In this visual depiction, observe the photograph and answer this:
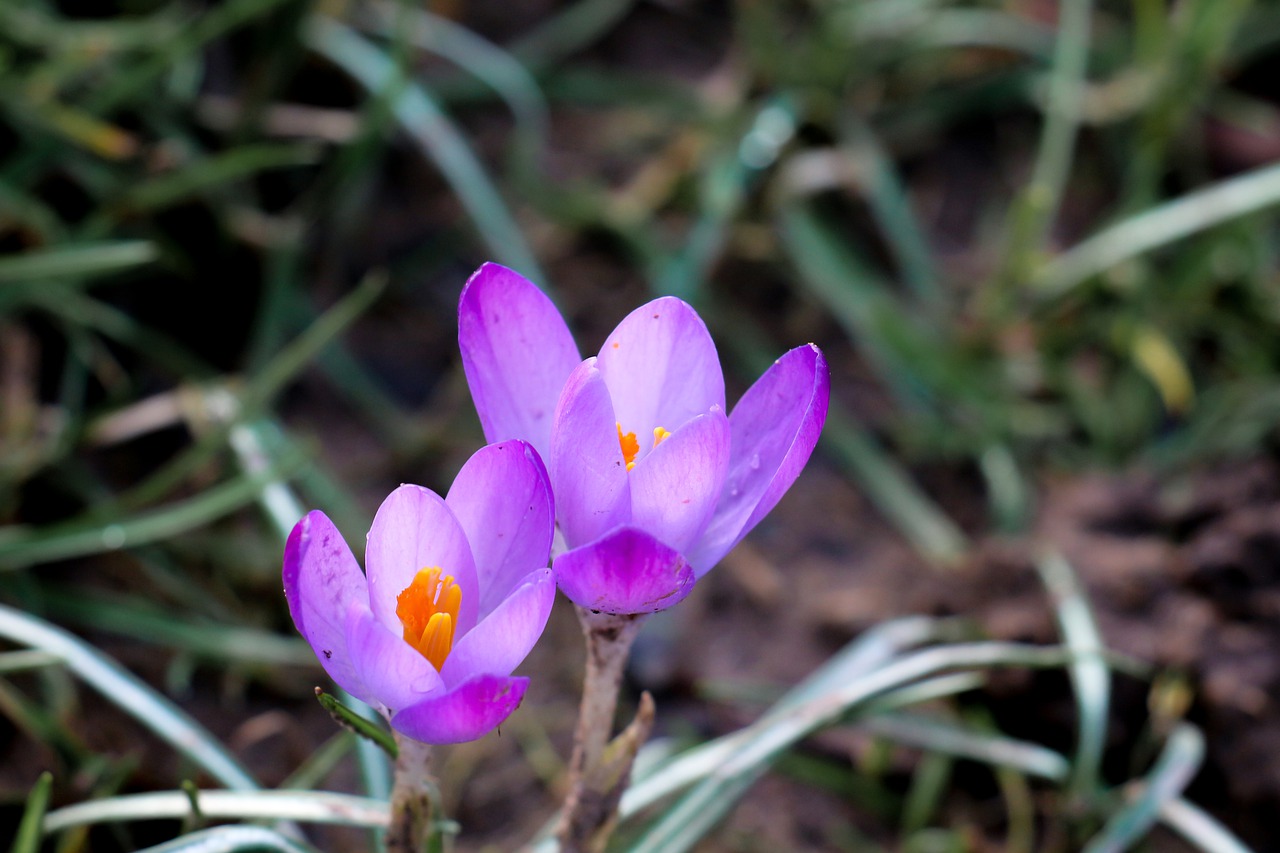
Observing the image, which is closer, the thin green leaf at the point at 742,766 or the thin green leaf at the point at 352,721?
the thin green leaf at the point at 352,721

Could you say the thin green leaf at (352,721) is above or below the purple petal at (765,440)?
below

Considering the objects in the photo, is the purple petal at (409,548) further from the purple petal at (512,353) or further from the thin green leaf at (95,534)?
the thin green leaf at (95,534)

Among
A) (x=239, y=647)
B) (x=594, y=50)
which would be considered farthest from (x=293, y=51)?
(x=239, y=647)

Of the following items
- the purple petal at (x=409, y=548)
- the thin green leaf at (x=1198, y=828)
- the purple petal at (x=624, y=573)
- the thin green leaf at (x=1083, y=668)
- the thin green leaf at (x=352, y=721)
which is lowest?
the thin green leaf at (x=1198, y=828)

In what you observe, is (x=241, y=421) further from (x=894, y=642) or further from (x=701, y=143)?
(x=701, y=143)

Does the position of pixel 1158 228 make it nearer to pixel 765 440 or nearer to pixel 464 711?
pixel 765 440

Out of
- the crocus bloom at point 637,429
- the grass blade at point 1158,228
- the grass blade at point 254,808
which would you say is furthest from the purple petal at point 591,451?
the grass blade at point 1158,228

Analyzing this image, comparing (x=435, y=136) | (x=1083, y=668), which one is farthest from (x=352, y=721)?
(x=435, y=136)

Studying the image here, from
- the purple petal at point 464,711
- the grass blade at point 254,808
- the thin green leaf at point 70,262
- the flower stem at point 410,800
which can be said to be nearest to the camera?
the purple petal at point 464,711

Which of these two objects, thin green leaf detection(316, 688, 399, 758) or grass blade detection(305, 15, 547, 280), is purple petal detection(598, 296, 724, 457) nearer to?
thin green leaf detection(316, 688, 399, 758)
